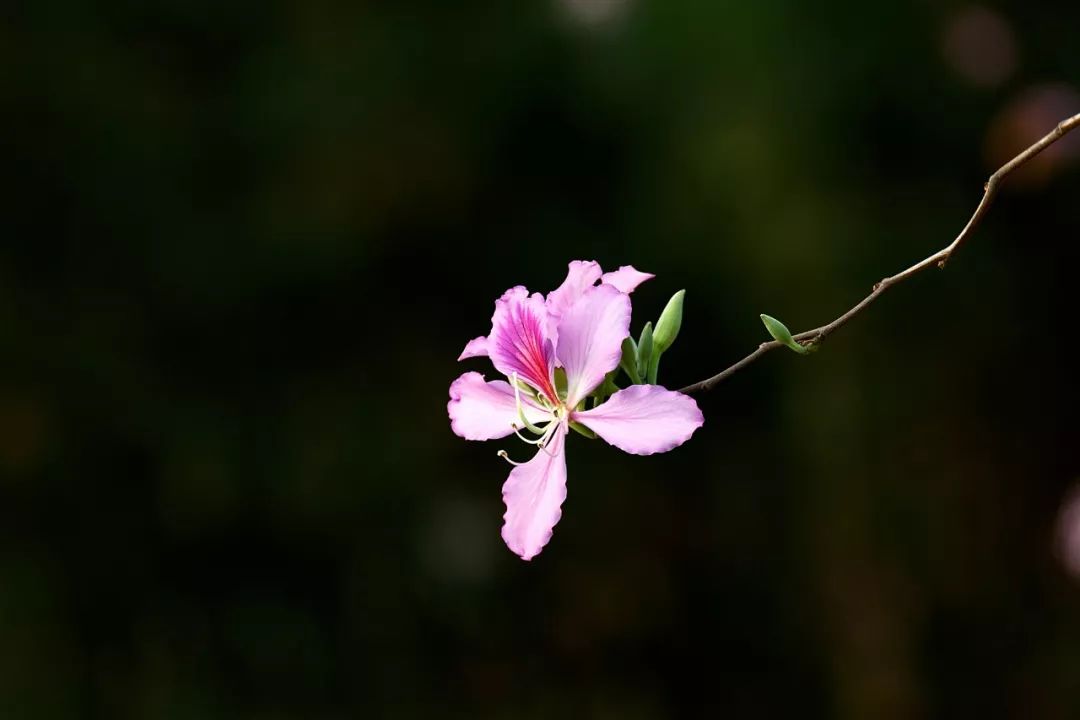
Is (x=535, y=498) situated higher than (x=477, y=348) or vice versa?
(x=477, y=348)

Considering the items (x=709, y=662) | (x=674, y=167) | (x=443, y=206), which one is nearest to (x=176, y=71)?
(x=443, y=206)

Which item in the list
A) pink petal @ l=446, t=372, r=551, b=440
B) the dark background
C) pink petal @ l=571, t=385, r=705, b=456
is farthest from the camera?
the dark background

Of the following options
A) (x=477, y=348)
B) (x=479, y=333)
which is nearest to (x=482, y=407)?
(x=477, y=348)

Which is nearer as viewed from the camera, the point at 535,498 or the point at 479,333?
the point at 535,498

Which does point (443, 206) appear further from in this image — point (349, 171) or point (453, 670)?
point (453, 670)

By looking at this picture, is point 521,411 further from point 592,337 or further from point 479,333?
point 479,333

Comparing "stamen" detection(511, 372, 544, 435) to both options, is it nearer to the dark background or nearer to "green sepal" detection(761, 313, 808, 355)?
"green sepal" detection(761, 313, 808, 355)

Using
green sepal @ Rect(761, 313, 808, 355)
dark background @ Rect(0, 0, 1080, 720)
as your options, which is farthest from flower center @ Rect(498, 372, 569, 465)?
dark background @ Rect(0, 0, 1080, 720)

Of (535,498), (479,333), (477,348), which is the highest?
(479,333)
